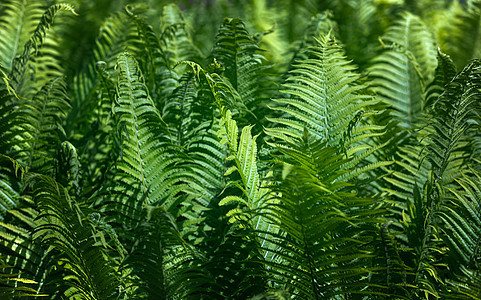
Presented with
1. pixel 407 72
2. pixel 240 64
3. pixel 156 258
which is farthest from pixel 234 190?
pixel 407 72

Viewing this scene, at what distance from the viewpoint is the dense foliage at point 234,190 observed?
2.79 feet

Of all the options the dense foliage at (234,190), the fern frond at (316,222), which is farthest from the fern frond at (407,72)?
the fern frond at (316,222)

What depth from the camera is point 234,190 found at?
1.09 meters

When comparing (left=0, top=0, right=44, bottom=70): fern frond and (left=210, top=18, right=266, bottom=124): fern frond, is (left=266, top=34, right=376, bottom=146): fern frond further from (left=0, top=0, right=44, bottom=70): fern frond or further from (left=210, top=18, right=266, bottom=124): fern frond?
(left=0, top=0, right=44, bottom=70): fern frond

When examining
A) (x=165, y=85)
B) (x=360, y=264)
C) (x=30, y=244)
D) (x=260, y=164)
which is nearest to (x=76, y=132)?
(x=165, y=85)

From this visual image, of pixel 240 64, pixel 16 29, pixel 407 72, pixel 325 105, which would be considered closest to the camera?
pixel 325 105

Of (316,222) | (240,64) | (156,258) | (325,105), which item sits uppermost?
(240,64)

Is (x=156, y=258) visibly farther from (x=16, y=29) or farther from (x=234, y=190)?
(x=16, y=29)

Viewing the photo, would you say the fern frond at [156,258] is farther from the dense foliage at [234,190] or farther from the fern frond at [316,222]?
the fern frond at [316,222]

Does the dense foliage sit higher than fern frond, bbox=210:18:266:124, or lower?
lower

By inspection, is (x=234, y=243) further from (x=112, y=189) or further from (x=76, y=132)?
(x=76, y=132)

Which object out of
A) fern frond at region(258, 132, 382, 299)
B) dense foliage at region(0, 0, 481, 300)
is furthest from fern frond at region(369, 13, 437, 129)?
fern frond at region(258, 132, 382, 299)

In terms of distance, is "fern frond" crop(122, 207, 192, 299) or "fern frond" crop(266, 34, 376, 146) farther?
"fern frond" crop(266, 34, 376, 146)

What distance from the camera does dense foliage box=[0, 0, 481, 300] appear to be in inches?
33.5
